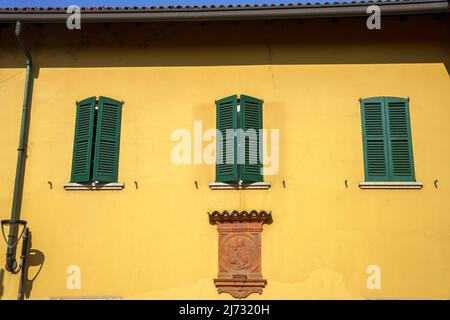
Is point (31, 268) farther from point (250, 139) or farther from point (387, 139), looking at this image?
point (387, 139)

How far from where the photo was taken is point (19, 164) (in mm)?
9273

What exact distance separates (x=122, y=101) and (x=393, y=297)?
17.9 ft

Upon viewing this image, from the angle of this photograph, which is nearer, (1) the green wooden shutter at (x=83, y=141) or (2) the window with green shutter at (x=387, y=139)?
(2) the window with green shutter at (x=387, y=139)

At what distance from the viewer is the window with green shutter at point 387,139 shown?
904cm

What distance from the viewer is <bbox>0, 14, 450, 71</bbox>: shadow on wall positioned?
9680 millimetres

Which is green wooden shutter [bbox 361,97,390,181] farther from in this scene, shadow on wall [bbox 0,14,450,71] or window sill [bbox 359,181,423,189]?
shadow on wall [bbox 0,14,450,71]

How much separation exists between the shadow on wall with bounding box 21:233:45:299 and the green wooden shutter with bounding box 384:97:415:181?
5.85 m

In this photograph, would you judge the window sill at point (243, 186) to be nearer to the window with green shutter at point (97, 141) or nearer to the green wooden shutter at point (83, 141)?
the window with green shutter at point (97, 141)

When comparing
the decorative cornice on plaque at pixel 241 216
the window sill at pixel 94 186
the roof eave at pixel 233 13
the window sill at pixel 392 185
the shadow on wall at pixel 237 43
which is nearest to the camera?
the decorative cornice on plaque at pixel 241 216

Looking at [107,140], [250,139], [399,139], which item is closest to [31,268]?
[107,140]

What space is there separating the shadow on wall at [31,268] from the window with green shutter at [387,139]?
5.46 m

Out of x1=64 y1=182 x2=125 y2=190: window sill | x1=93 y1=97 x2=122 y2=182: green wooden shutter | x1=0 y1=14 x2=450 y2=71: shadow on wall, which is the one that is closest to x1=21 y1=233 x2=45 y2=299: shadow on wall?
x1=64 y1=182 x2=125 y2=190: window sill

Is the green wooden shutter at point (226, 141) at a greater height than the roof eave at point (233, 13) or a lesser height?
lesser

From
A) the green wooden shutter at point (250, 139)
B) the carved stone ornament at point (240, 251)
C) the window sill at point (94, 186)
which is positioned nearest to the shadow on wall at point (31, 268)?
the window sill at point (94, 186)
